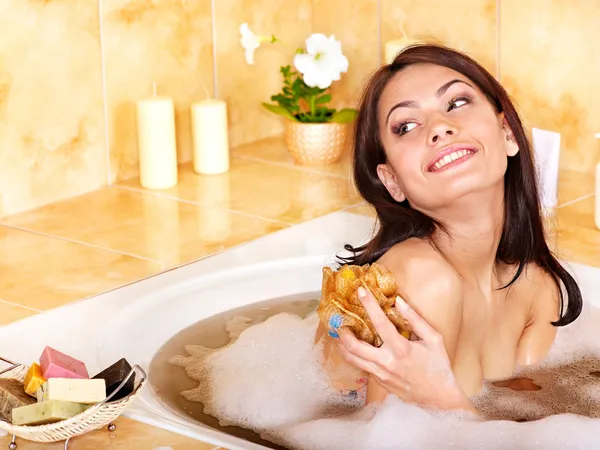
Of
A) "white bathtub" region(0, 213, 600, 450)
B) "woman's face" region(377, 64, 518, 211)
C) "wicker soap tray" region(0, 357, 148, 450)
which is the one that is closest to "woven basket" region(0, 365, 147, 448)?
"wicker soap tray" region(0, 357, 148, 450)

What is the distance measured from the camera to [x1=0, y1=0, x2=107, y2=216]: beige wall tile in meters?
2.54

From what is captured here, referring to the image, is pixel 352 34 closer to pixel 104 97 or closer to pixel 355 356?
pixel 104 97

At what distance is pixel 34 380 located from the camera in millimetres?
1510

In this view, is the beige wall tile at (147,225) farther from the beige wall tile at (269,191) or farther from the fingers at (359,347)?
the fingers at (359,347)

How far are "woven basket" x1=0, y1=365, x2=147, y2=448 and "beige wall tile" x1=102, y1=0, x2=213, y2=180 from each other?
140cm

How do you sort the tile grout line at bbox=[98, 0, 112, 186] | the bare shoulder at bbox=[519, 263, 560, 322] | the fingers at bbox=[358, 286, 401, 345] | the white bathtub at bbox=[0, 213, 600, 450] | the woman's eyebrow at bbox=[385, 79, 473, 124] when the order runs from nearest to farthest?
the fingers at bbox=[358, 286, 401, 345] → the woman's eyebrow at bbox=[385, 79, 473, 124] → the white bathtub at bbox=[0, 213, 600, 450] → the bare shoulder at bbox=[519, 263, 560, 322] → the tile grout line at bbox=[98, 0, 112, 186]

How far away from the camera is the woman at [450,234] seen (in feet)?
5.47

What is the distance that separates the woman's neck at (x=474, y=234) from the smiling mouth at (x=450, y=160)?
9 centimetres

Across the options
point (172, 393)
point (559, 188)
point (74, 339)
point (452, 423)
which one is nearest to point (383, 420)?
point (452, 423)

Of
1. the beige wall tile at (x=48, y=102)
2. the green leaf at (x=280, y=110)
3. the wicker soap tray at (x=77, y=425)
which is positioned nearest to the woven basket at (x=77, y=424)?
the wicker soap tray at (x=77, y=425)

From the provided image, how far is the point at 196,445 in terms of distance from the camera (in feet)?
5.05

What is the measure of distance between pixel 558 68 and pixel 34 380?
5.62 ft

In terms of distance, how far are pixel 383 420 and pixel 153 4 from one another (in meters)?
1.50

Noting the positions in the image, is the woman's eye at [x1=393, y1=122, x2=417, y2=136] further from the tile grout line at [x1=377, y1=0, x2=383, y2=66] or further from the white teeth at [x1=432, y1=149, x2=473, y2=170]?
the tile grout line at [x1=377, y1=0, x2=383, y2=66]
